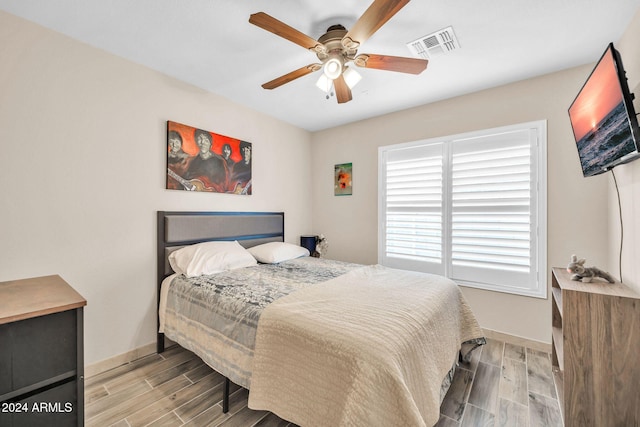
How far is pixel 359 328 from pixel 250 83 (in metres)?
2.48

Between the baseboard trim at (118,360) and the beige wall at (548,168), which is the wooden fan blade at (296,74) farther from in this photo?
the baseboard trim at (118,360)

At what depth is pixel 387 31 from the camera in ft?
6.18

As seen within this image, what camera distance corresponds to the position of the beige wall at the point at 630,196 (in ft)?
5.40

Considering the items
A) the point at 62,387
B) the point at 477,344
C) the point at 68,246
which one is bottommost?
the point at 477,344

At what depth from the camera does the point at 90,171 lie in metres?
2.09

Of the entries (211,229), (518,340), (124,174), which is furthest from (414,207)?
(124,174)

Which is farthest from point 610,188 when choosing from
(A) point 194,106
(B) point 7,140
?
(B) point 7,140

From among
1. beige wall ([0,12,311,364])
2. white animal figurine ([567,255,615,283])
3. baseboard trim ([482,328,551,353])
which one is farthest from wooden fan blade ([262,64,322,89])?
baseboard trim ([482,328,551,353])

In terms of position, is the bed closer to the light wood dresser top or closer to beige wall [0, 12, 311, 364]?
beige wall [0, 12, 311, 364]

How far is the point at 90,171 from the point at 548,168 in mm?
3919

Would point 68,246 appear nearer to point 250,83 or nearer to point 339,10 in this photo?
point 250,83

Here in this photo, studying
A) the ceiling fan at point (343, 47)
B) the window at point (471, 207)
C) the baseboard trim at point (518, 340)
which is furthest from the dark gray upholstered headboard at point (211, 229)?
the baseboard trim at point (518, 340)

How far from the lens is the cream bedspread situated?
3.62ft

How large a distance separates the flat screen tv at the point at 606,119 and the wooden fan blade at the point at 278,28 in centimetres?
155
